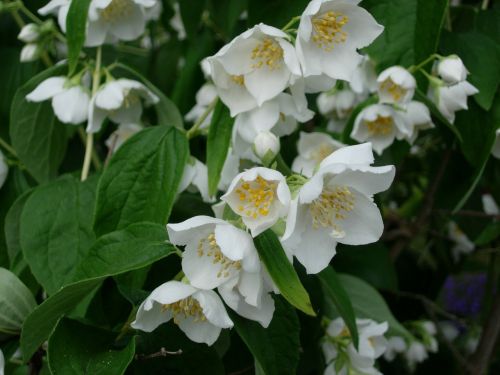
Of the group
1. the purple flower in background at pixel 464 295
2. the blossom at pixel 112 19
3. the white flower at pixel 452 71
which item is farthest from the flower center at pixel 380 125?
the purple flower in background at pixel 464 295

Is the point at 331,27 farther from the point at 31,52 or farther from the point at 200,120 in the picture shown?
the point at 31,52

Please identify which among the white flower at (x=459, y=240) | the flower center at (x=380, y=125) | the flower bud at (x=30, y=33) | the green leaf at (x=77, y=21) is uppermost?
the green leaf at (x=77, y=21)

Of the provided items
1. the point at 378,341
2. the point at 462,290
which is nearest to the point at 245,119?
the point at 378,341

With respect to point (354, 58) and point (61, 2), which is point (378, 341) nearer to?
point (354, 58)

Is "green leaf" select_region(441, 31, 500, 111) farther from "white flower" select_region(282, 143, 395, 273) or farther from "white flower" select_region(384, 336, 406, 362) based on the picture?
"white flower" select_region(384, 336, 406, 362)

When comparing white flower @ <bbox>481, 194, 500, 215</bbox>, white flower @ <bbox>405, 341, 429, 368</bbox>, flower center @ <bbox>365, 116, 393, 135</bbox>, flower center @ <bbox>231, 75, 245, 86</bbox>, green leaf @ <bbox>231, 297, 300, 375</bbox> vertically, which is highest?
flower center @ <bbox>231, 75, 245, 86</bbox>

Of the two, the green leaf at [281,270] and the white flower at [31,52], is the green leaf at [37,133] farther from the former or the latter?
the green leaf at [281,270]

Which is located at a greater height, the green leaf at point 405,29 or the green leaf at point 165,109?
the green leaf at point 405,29

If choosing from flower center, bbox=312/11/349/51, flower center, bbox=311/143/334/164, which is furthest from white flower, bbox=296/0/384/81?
flower center, bbox=311/143/334/164
